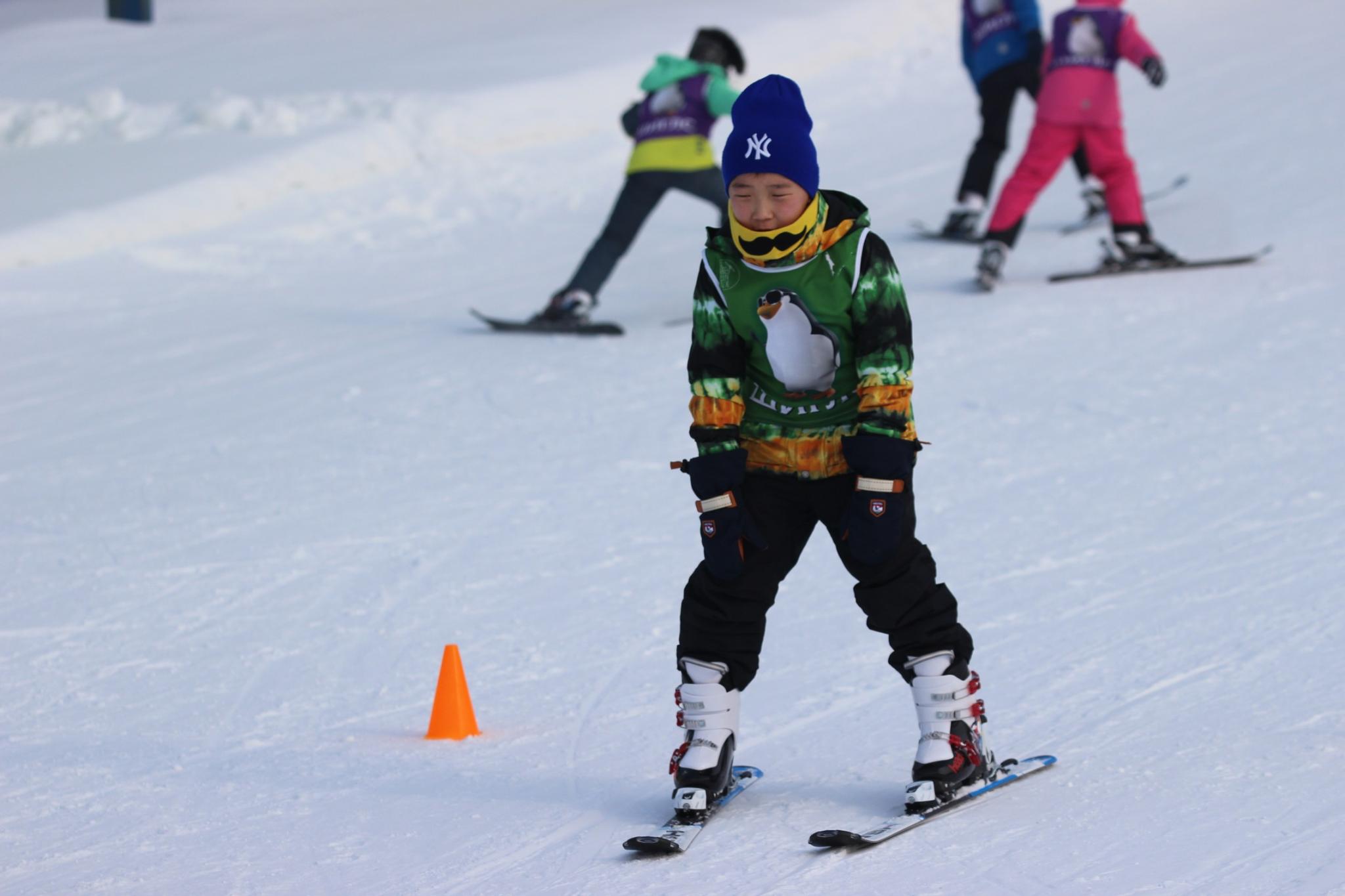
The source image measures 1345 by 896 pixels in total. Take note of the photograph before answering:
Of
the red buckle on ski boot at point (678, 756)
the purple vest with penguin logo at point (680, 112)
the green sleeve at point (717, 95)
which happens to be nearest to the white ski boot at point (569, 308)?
the purple vest with penguin logo at point (680, 112)

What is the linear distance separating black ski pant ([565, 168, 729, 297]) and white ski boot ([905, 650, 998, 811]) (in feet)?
17.3

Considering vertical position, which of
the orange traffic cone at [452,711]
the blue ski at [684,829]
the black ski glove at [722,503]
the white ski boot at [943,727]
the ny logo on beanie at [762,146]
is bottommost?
the orange traffic cone at [452,711]

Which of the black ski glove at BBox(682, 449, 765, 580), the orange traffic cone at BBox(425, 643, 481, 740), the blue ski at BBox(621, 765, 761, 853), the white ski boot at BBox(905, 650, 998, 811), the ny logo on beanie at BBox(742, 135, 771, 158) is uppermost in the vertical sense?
the ny logo on beanie at BBox(742, 135, 771, 158)

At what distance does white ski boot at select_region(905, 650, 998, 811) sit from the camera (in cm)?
313

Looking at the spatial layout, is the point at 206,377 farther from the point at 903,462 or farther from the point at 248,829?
the point at 903,462

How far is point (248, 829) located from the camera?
3318 millimetres

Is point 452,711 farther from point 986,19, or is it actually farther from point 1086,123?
point 986,19

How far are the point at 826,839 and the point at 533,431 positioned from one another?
4.01 meters

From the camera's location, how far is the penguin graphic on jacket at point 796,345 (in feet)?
9.85

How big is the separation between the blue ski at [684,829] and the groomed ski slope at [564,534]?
0.03m

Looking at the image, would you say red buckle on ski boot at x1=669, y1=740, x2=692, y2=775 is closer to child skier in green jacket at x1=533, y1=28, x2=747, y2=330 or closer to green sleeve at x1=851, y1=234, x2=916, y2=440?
green sleeve at x1=851, y1=234, x2=916, y2=440

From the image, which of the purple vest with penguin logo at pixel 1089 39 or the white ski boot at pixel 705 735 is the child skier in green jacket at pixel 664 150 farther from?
the white ski boot at pixel 705 735

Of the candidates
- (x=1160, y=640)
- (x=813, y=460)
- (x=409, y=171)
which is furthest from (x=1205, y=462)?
(x=409, y=171)

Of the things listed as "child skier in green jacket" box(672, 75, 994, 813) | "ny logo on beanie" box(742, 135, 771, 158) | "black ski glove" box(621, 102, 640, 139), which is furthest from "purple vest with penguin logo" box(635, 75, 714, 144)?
"ny logo on beanie" box(742, 135, 771, 158)
